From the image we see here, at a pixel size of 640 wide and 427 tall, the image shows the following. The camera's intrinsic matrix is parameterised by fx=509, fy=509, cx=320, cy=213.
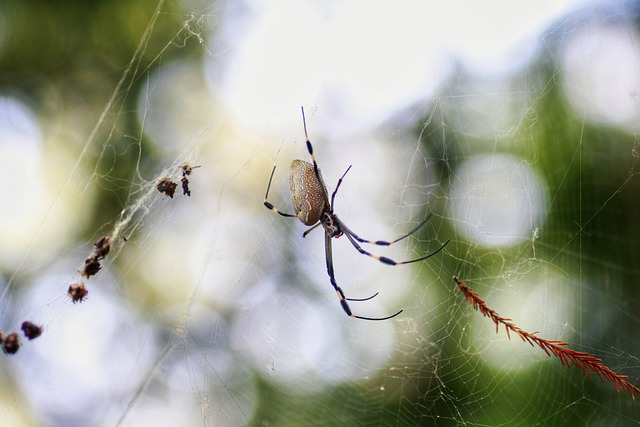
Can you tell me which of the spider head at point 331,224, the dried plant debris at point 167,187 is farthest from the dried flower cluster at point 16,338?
the spider head at point 331,224

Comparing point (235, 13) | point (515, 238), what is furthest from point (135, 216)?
point (515, 238)

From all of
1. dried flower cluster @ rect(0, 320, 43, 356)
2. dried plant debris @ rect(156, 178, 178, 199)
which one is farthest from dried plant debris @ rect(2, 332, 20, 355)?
dried plant debris @ rect(156, 178, 178, 199)

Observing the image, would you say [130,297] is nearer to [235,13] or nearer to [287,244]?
[287,244]

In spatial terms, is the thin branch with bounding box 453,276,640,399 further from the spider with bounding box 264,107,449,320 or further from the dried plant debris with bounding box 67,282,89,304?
the dried plant debris with bounding box 67,282,89,304

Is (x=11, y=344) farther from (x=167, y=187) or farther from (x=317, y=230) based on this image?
(x=317, y=230)

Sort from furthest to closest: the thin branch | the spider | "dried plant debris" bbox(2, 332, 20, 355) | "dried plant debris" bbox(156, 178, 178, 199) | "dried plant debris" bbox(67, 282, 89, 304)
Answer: the spider, "dried plant debris" bbox(156, 178, 178, 199), "dried plant debris" bbox(67, 282, 89, 304), "dried plant debris" bbox(2, 332, 20, 355), the thin branch

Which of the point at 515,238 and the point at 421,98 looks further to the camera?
the point at 421,98

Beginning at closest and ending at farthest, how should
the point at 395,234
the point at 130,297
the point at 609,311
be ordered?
1. the point at 609,311
2. the point at 395,234
3. the point at 130,297
